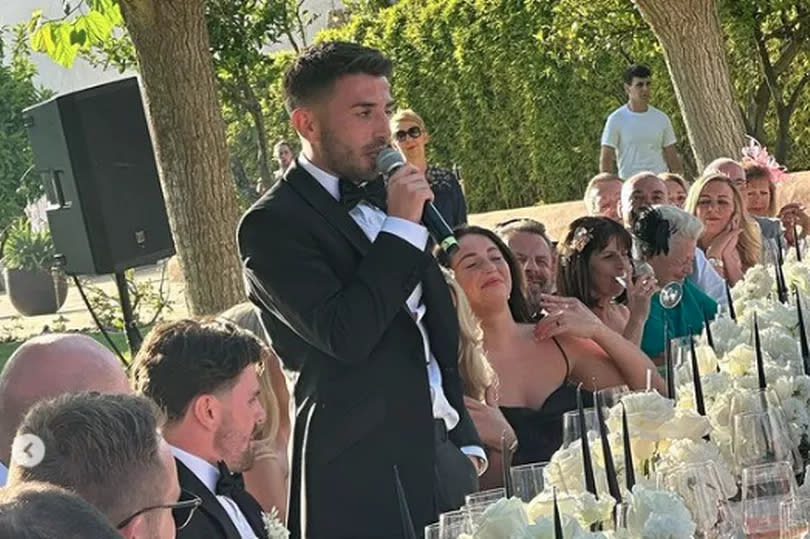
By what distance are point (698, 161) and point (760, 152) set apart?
1808 millimetres

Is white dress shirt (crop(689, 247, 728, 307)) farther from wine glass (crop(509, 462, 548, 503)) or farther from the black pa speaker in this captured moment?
wine glass (crop(509, 462, 548, 503))

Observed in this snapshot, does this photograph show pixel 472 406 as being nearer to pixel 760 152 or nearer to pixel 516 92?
pixel 760 152

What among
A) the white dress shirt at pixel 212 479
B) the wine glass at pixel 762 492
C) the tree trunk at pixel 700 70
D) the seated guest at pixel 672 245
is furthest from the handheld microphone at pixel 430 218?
the tree trunk at pixel 700 70

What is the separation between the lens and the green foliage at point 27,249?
23484mm

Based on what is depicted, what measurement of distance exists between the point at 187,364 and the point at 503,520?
4.31 feet

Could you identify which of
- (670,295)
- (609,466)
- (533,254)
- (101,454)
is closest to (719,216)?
(670,295)

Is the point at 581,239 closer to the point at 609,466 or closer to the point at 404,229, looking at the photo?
the point at 404,229

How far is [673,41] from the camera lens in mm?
12383

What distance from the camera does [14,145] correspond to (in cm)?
2947

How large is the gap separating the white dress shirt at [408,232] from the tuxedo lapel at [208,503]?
0.68 m

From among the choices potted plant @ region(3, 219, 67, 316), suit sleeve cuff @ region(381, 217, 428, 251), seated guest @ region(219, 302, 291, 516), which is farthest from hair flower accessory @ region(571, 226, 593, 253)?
potted plant @ region(3, 219, 67, 316)

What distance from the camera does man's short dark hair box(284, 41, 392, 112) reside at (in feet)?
12.7

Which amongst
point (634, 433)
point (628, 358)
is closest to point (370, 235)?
point (634, 433)

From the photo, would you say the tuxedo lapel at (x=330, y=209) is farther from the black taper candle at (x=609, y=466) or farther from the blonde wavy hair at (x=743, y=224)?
the blonde wavy hair at (x=743, y=224)
